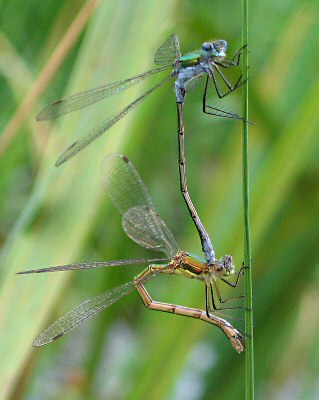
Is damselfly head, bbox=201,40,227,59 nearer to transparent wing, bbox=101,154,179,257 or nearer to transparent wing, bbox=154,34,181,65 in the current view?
transparent wing, bbox=154,34,181,65

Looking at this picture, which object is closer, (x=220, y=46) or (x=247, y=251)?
(x=247, y=251)

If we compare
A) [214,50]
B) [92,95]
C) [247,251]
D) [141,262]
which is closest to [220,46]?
[214,50]

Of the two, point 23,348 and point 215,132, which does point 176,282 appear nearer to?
point 23,348

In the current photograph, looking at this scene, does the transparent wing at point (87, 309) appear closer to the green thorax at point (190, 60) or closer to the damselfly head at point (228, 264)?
the damselfly head at point (228, 264)

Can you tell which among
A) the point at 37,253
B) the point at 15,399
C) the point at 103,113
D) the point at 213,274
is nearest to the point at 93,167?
the point at 103,113

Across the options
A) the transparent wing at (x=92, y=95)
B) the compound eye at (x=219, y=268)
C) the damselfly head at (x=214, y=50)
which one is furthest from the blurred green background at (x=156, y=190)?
the compound eye at (x=219, y=268)

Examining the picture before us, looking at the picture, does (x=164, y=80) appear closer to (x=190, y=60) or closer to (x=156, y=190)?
(x=190, y=60)
